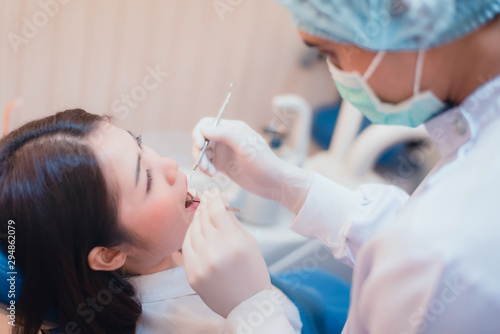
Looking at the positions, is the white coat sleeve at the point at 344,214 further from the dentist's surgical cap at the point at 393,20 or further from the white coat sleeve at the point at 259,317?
the dentist's surgical cap at the point at 393,20

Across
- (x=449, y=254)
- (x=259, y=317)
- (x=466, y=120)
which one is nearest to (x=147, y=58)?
(x=259, y=317)

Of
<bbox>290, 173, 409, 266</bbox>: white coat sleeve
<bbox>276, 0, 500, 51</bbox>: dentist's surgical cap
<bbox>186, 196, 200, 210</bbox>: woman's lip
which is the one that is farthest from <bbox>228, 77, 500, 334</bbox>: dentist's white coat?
<bbox>186, 196, 200, 210</bbox>: woman's lip

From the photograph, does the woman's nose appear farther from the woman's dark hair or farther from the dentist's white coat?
the dentist's white coat

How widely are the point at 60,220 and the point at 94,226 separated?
0.07 metres

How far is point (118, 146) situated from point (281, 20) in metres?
1.16

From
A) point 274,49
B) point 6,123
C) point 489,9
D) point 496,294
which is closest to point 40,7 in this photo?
point 6,123

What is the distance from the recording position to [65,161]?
99cm

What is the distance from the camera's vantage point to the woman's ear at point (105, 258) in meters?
1.03

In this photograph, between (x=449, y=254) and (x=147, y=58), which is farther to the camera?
(x=147, y=58)

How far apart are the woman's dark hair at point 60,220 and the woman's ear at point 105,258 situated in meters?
0.01

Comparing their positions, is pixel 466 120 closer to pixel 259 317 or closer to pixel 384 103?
pixel 384 103

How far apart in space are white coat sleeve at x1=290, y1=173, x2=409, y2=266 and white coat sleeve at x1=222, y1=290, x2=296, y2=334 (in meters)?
0.29

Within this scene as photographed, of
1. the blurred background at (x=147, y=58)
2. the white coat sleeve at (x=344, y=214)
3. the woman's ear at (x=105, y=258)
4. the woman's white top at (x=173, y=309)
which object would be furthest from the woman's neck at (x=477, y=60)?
the blurred background at (x=147, y=58)

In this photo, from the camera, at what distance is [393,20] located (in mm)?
702
